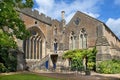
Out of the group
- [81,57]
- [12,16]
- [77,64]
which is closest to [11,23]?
[12,16]

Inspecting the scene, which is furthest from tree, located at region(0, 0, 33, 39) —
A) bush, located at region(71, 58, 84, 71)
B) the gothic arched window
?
the gothic arched window

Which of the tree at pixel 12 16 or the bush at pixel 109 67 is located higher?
the tree at pixel 12 16

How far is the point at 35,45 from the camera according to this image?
43.0m

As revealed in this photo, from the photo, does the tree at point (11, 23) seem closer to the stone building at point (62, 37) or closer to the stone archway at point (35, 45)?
the stone building at point (62, 37)

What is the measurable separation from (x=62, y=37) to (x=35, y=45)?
547cm

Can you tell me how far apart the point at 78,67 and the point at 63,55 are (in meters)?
4.35

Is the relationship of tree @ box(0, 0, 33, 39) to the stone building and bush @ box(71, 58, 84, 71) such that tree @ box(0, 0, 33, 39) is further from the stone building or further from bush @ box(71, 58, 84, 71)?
bush @ box(71, 58, 84, 71)

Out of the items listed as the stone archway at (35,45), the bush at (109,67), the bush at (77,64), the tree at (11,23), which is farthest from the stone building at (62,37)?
the tree at (11,23)

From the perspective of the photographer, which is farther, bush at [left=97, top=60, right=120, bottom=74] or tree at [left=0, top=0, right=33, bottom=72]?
bush at [left=97, top=60, right=120, bottom=74]

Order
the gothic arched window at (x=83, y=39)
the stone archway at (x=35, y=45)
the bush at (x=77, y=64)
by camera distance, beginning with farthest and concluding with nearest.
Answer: the stone archway at (x=35, y=45) < the gothic arched window at (x=83, y=39) < the bush at (x=77, y=64)

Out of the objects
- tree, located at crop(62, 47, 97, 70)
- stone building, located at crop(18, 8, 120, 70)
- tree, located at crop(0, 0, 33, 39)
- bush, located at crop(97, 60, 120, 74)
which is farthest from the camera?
tree, located at crop(62, 47, 97, 70)

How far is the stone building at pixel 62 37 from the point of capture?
36719mm

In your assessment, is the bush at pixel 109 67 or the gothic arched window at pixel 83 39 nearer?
the bush at pixel 109 67

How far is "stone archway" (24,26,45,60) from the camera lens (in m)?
40.8
